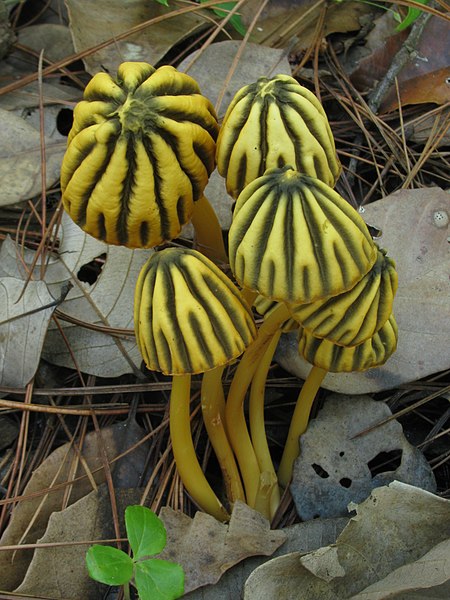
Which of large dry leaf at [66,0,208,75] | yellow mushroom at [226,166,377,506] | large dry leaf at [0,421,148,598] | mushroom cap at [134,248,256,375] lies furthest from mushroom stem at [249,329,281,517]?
large dry leaf at [66,0,208,75]

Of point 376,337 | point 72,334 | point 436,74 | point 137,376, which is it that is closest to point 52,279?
point 72,334

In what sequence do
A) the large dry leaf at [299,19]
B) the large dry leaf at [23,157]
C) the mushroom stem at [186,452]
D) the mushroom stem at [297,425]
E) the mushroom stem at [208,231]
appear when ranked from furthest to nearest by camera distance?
1. the large dry leaf at [299,19]
2. the large dry leaf at [23,157]
3. the mushroom stem at [208,231]
4. the mushroom stem at [297,425]
5. the mushroom stem at [186,452]

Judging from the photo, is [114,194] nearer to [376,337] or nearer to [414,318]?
[376,337]

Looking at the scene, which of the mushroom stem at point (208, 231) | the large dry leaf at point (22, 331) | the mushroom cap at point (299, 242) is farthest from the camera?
the large dry leaf at point (22, 331)

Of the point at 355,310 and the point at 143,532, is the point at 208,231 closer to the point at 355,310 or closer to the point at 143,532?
the point at 355,310

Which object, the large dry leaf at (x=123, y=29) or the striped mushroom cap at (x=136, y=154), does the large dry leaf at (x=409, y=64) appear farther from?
the striped mushroom cap at (x=136, y=154)

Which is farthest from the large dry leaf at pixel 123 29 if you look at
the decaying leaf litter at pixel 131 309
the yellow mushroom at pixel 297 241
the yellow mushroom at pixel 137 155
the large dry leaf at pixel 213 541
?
the large dry leaf at pixel 213 541

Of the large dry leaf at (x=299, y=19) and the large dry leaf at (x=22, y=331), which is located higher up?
the large dry leaf at (x=299, y=19)
